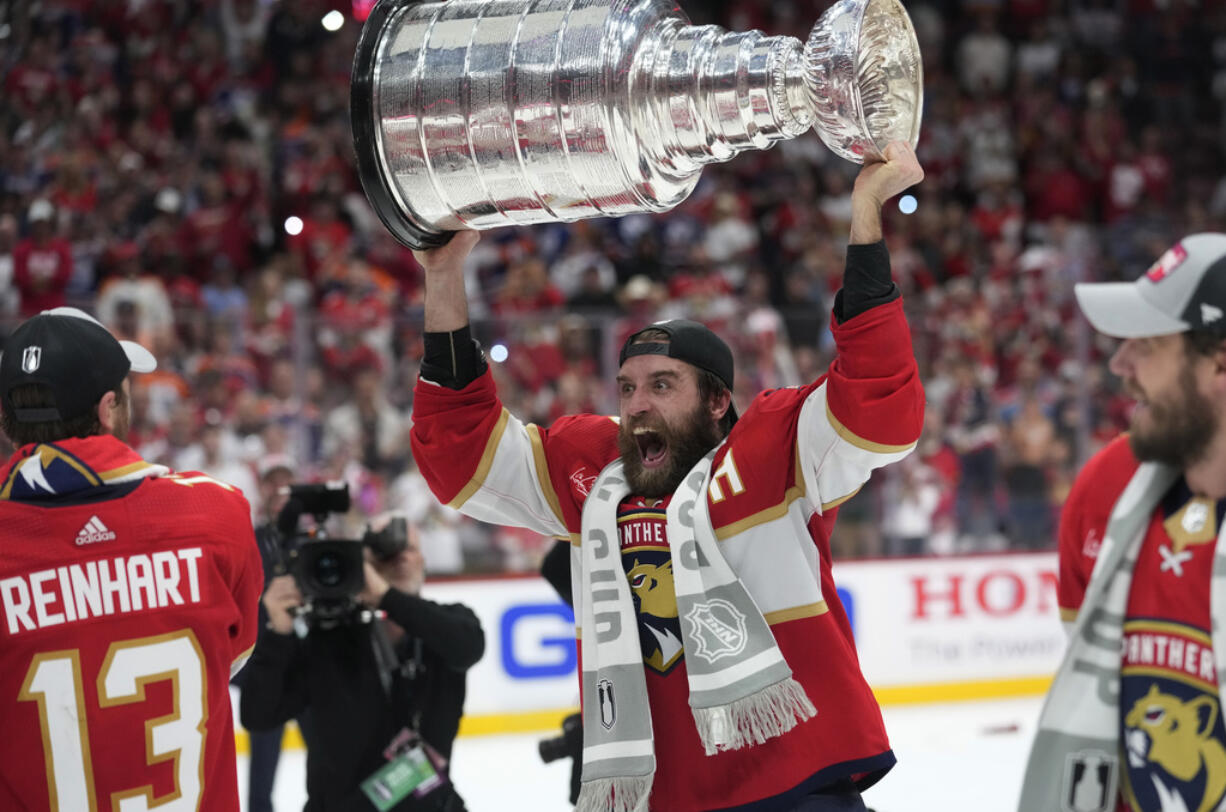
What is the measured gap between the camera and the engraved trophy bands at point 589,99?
244 cm

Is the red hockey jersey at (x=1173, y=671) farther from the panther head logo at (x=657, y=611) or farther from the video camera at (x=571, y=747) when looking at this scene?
the video camera at (x=571, y=747)

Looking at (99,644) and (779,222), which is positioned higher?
(779,222)

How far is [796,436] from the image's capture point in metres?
2.90

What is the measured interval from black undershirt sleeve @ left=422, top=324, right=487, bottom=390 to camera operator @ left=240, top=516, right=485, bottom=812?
27.9 inches

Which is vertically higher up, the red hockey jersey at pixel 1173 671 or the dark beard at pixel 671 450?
the dark beard at pixel 671 450

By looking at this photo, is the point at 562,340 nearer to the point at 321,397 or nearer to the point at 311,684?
the point at 321,397

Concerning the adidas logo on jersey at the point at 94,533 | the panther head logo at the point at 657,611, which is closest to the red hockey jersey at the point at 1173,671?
the panther head logo at the point at 657,611

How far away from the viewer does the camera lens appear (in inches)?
141

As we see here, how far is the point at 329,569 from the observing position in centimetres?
358

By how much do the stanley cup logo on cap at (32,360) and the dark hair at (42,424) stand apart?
1.5 inches

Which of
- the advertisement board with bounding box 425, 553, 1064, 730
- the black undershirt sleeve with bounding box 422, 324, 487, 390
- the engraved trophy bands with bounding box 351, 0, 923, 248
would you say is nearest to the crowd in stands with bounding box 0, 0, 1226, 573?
the advertisement board with bounding box 425, 553, 1064, 730

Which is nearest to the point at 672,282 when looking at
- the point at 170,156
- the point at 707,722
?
the point at 170,156

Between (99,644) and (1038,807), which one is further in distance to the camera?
(99,644)

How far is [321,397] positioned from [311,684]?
490 centimetres
